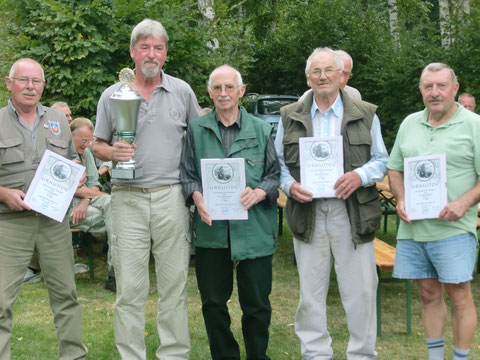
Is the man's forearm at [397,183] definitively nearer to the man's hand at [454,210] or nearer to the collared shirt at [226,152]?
→ the man's hand at [454,210]

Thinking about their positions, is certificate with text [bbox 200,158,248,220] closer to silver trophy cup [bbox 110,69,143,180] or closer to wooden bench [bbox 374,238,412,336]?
silver trophy cup [bbox 110,69,143,180]

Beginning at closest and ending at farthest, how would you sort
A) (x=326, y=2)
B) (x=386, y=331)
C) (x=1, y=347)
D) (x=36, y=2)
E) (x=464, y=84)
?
1. (x=1, y=347)
2. (x=386, y=331)
3. (x=36, y=2)
4. (x=464, y=84)
5. (x=326, y=2)

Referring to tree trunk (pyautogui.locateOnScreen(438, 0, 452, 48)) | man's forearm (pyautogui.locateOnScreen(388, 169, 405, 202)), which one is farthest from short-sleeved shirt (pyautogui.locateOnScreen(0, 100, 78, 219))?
tree trunk (pyautogui.locateOnScreen(438, 0, 452, 48))

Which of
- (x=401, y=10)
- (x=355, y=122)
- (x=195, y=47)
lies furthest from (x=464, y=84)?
(x=401, y=10)

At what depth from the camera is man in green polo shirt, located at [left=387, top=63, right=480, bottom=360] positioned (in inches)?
168

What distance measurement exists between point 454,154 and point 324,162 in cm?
83

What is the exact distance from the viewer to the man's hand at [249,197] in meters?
4.38

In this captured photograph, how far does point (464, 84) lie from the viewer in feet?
43.5

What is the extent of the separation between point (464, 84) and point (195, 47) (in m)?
7.04

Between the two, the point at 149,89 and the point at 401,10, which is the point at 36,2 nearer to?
the point at 149,89

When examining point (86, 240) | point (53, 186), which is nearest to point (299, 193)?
point (53, 186)

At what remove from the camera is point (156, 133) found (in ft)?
14.8

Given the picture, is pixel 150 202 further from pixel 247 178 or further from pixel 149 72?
pixel 149 72

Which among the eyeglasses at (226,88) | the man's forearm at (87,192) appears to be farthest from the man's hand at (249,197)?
the man's forearm at (87,192)
